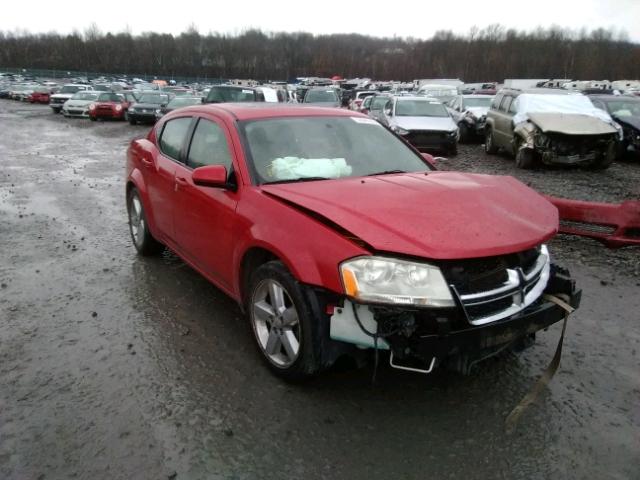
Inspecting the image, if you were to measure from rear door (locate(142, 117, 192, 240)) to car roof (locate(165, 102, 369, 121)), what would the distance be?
34cm

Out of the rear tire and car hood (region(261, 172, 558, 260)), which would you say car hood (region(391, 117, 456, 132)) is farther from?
car hood (region(261, 172, 558, 260))

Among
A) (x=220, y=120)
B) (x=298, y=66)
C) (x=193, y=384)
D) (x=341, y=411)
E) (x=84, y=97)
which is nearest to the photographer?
(x=341, y=411)

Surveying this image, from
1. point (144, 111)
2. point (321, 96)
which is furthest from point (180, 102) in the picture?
point (321, 96)

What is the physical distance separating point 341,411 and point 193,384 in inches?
37.5

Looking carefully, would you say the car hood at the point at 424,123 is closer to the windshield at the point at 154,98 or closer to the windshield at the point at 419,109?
the windshield at the point at 419,109

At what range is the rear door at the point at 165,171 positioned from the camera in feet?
14.7

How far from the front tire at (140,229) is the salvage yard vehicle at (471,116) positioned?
43.2 feet

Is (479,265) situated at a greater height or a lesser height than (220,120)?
lesser

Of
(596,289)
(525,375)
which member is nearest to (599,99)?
(596,289)

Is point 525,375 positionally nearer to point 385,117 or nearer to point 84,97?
point 385,117

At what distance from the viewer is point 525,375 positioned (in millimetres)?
3270

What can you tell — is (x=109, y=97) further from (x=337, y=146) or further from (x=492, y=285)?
(x=492, y=285)

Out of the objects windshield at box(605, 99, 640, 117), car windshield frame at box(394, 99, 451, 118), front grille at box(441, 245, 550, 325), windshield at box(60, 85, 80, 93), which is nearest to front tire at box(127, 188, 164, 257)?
front grille at box(441, 245, 550, 325)

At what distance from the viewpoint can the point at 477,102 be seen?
1848 cm
